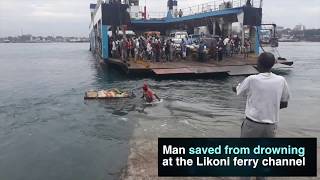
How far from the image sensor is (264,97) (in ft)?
15.4

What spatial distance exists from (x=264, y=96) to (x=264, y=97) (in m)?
0.01

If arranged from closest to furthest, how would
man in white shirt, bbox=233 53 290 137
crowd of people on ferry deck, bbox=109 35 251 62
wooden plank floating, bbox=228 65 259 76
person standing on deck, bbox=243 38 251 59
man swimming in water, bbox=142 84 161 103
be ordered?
man in white shirt, bbox=233 53 290 137
man swimming in water, bbox=142 84 161 103
wooden plank floating, bbox=228 65 259 76
crowd of people on ferry deck, bbox=109 35 251 62
person standing on deck, bbox=243 38 251 59

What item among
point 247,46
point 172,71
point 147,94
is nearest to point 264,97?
point 147,94

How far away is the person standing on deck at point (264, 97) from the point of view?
15.3ft

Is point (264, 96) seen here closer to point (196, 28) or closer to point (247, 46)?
point (247, 46)

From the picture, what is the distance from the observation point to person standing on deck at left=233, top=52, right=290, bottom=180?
467 centimetres

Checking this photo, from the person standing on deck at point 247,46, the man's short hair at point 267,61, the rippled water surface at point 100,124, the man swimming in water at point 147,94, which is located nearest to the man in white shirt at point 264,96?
the man's short hair at point 267,61

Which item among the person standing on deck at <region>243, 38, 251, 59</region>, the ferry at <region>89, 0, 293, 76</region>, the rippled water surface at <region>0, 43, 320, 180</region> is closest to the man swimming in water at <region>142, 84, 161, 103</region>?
the rippled water surface at <region>0, 43, 320, 180</region>

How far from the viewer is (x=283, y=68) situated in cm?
3083

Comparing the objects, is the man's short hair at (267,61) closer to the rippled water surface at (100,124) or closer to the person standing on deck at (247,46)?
the rippled water surface at (100,124)

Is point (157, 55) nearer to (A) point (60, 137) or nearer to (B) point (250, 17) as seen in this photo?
(B) point (250, 17)

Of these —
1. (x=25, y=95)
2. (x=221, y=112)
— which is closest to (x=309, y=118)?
(x=221, y=112)

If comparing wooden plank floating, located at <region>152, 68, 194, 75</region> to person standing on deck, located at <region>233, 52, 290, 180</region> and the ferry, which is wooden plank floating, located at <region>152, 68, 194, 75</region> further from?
person standing on deck, located at <region>233, 52, 290, 180</region>

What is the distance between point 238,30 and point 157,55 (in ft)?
27.6
